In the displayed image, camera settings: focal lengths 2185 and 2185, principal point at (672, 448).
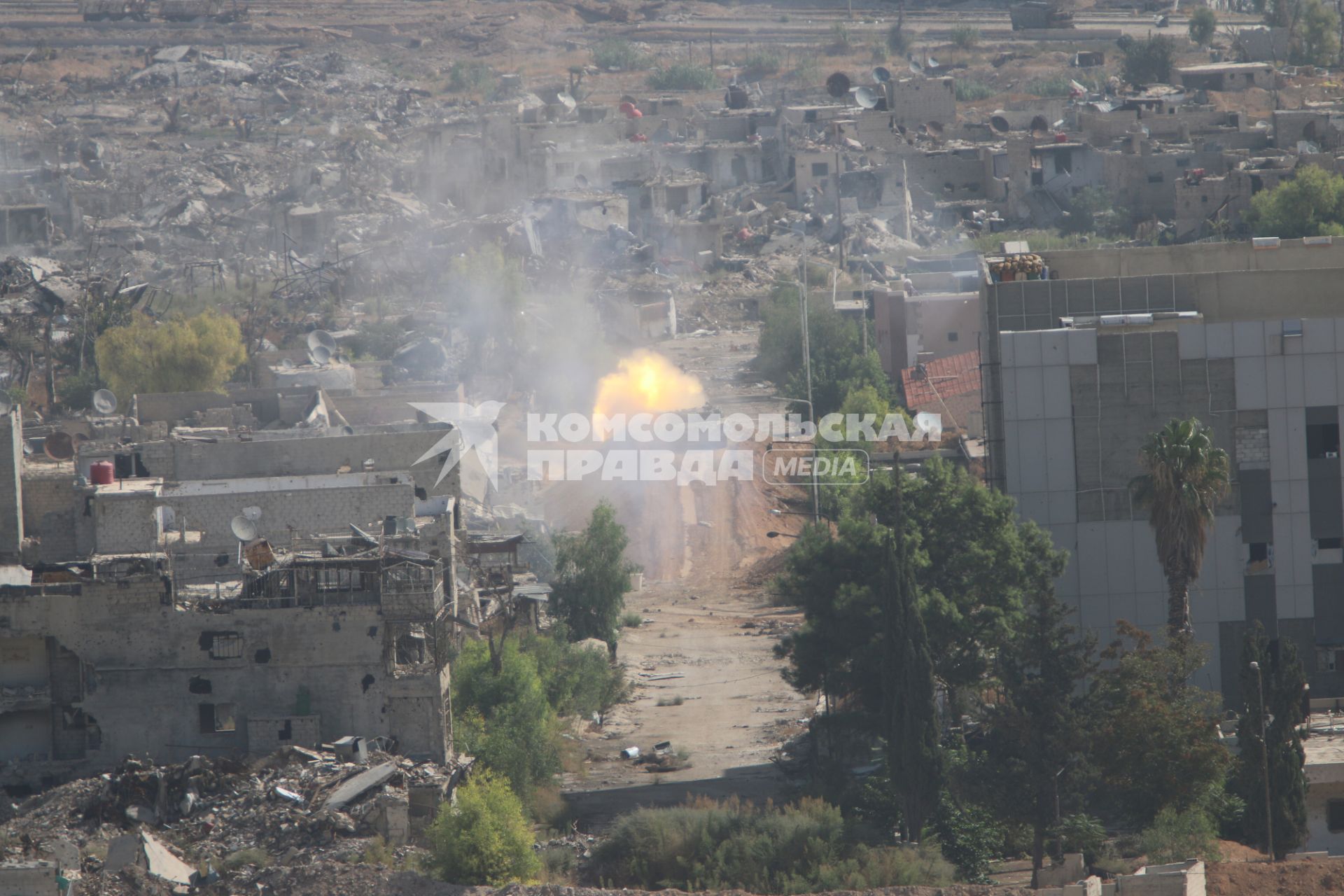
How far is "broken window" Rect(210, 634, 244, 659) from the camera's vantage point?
3219 cm

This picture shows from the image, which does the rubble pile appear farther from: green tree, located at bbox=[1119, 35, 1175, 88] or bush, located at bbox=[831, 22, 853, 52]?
bush, located at bbox=[831, 22, 853, 52]

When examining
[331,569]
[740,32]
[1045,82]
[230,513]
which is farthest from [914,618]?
[740,32]

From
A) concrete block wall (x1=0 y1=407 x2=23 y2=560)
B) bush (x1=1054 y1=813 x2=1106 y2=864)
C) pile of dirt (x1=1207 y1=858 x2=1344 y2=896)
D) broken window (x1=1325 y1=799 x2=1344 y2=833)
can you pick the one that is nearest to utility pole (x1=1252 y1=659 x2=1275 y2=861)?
pile of dirt (x1=1207 y1=858 x2=1344 y2=896)

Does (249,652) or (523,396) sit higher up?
(523,396)

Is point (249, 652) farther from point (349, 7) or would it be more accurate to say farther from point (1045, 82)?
point (349, 7)

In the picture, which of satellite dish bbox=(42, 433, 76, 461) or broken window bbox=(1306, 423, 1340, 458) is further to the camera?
satellite dish bbox=(42, 433, 76, 461)

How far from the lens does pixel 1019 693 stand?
3067cm

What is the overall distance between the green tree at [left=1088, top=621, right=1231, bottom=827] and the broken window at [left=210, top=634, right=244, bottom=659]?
40.6ft

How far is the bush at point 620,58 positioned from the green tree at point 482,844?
9486cm

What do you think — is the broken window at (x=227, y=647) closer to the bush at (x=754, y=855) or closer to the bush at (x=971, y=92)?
the bush at (x=754, y=855)

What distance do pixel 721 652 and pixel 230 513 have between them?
1087 cm

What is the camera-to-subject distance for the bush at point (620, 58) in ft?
397

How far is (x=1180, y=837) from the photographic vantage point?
2911 centimetres

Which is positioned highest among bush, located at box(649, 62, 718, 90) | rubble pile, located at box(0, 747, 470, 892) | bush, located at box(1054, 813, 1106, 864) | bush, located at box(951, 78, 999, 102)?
bush, located at box(649, 62, 718, 90)
